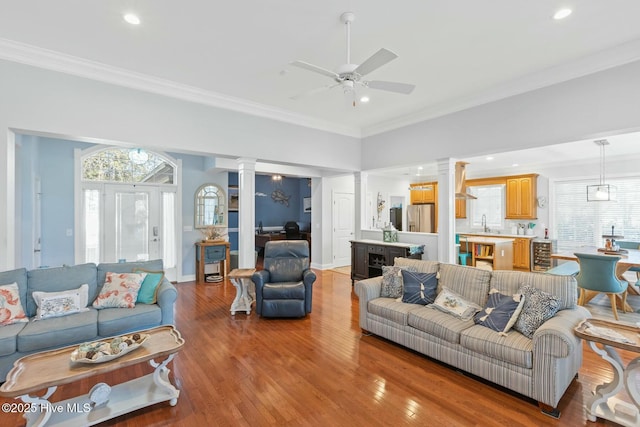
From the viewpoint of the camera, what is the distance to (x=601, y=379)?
2.71 metres

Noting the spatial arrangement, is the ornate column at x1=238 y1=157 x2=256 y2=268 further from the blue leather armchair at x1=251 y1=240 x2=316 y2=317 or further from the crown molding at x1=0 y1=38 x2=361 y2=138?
the crown molding at x1=0 y1=38 x2=361 y2=138

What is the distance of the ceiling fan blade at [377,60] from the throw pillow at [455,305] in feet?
7.89

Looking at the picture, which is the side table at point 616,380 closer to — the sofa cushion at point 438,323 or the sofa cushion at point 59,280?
the sofa cushion at point 438,323

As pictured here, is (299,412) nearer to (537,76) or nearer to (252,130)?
(252,130)

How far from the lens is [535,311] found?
2.60 metres

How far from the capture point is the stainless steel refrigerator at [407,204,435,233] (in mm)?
9109

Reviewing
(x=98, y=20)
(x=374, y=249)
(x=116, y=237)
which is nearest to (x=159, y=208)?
(x=116, y=237)

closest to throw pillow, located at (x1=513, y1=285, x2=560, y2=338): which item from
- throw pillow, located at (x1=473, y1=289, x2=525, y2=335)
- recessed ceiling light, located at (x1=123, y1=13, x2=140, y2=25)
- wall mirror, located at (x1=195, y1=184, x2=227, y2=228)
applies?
throw pillow, located at (x1=473, y1=289, x2=525, y2=335)

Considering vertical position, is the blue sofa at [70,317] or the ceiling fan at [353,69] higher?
the ceiling fan at [353,69]

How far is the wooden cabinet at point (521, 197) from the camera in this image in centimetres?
764

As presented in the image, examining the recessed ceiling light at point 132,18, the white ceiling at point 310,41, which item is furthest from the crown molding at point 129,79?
the recessed ceiling light at point 132,18

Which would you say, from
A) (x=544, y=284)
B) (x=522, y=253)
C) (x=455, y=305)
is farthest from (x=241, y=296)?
(x=522, y=253)

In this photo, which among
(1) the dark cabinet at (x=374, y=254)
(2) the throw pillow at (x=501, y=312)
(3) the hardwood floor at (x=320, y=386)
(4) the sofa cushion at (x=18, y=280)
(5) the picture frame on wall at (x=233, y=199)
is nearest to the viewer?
(3) the hardwood floor at (x=320, y=386)

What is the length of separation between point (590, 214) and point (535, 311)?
6.35 m
